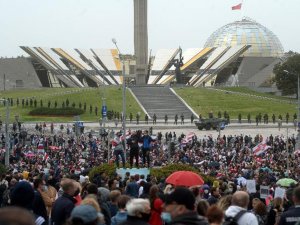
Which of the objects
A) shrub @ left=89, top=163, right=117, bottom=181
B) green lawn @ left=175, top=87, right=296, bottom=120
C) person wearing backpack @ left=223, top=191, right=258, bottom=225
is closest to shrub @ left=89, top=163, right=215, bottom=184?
shrub @ left=89, top=163, right=117, bottom=181

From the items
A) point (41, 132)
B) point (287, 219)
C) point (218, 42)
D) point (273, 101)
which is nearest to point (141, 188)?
point (287, 219)

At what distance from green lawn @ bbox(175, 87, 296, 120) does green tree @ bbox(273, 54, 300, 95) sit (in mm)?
4859

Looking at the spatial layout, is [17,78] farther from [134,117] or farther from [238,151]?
[238,151]

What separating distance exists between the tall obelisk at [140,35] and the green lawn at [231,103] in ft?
28.1

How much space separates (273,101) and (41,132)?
28.4m

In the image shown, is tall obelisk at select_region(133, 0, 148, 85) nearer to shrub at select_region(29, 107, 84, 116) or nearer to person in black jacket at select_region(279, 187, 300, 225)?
shrub at select_region(29, 107, 84, 116)

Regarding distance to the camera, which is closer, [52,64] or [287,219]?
[287,219]

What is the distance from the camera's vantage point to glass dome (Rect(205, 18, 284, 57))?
339 feet

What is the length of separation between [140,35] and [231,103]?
16.3m

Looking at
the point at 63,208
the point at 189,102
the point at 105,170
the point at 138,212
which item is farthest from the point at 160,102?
the point at 138,212

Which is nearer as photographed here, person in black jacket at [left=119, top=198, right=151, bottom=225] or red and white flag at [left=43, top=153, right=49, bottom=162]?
person in black jacket at [left=119, top=198, right=151, bottom=225]

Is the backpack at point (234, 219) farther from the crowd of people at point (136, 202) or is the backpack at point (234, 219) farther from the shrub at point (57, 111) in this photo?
the shrub at point (57, 111)

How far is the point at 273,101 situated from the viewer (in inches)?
2571

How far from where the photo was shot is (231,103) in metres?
62.3
